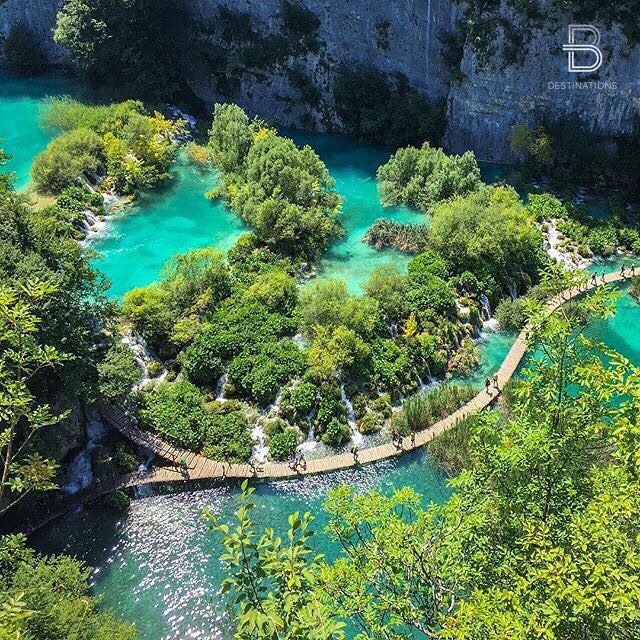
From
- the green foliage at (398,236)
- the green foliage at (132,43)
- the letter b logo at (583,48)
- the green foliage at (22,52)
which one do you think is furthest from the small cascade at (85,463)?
the green foliage at (22,52)

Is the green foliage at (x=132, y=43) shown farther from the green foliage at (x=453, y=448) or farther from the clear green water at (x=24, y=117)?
the green foliage at (x=453, y=448)

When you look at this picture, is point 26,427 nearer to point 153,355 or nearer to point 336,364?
point 153,355

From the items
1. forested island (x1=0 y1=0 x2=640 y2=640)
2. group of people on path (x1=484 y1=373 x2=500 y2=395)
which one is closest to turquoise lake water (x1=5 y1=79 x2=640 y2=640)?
forested island (x1=0 y1=0 x2=640 y2=640)

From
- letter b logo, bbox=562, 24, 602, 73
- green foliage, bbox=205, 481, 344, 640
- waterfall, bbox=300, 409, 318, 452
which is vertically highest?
letter b logo, bbox=562, 24, 602, 73

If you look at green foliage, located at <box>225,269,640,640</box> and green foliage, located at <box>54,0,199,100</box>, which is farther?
green foliage, located at <box>54,0,199,100</box>

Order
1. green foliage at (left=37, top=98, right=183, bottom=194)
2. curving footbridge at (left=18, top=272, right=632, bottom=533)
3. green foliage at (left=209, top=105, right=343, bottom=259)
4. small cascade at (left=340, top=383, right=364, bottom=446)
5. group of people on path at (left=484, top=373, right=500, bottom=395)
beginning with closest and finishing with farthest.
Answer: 1. curving footbridge at (left=18, top=272, right=632, bottom=533)
2. small cascade at (left=340, top=383, right=364, bottom=446)
3. group of people on path at (left=484, top=373, right=500, bottom=395)
4. green foliage at (left=209, top=105, right=343, bottom=259)
5. green foliage at (left=37, top=98, right=183, bottom=194)

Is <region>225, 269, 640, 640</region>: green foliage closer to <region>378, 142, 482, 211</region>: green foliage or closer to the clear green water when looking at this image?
<region>378, 142, 482, 211</region>: green foliage
